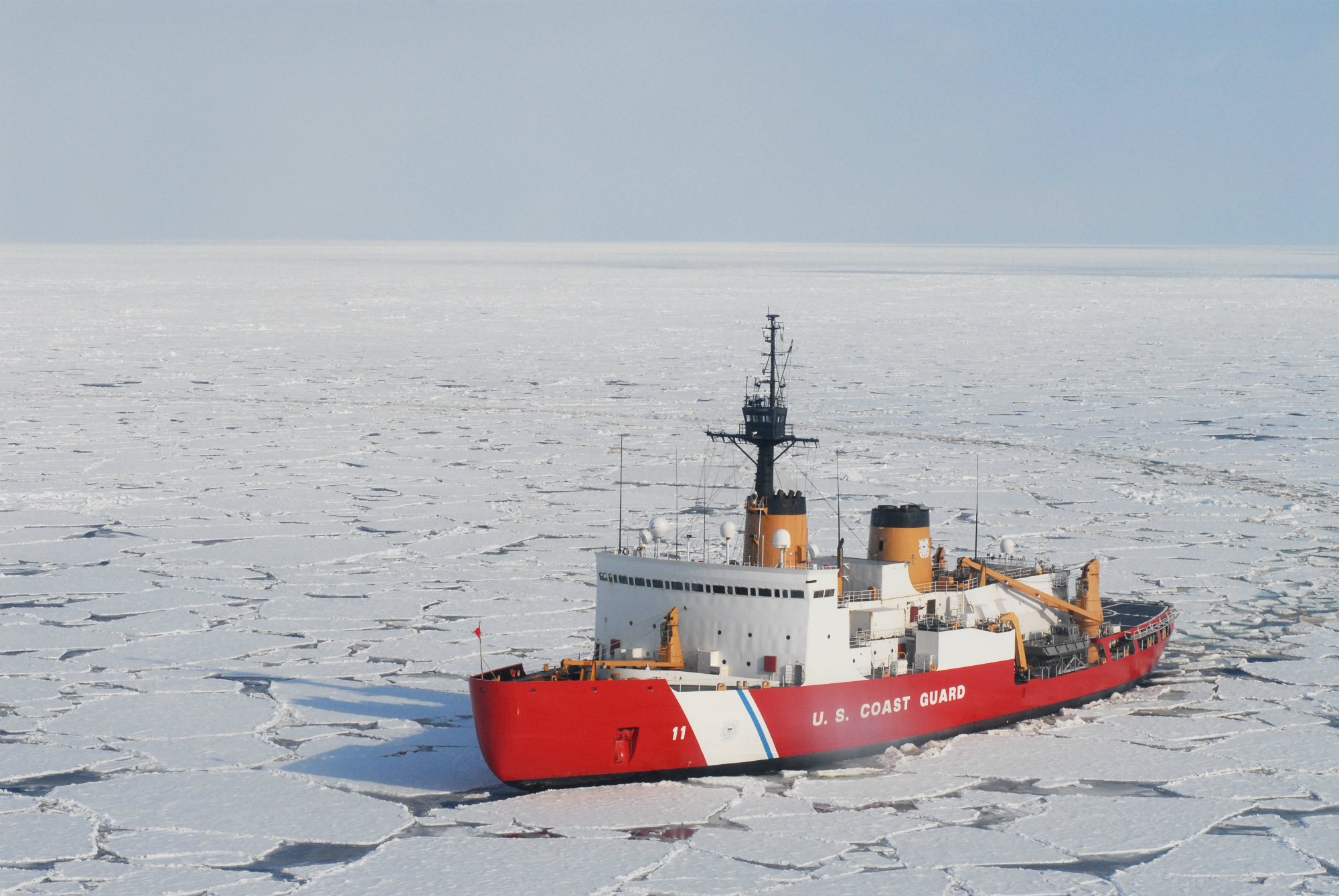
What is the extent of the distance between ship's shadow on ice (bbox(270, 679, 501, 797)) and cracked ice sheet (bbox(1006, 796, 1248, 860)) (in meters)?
4.00

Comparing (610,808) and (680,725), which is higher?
(680,725)

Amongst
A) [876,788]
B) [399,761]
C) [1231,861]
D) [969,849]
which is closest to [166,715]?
[399,761]

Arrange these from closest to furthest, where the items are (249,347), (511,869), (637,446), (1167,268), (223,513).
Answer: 1. (511,869)
2. (223,513)
3. (637,446)
4. (249,347)
5. (1167,268)

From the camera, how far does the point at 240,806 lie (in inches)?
404

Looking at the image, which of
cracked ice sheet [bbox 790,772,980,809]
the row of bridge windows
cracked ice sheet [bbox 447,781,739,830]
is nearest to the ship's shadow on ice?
cracked ice sheet [bbox 447,781,739,830]

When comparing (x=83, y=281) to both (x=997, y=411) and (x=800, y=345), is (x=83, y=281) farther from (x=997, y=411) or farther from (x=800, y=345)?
(x=997, y=411)

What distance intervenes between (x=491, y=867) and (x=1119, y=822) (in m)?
4.31

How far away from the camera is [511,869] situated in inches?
364

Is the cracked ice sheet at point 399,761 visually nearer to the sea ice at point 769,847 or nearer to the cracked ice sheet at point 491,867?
the cracked ice sheet at point 491,867

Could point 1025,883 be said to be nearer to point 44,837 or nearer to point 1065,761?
point 1065,761

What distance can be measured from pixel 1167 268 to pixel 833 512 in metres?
108

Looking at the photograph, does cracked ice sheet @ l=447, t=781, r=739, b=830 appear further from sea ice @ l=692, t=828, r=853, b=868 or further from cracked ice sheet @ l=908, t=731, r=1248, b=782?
cracked ice sheet @ l=908, t=731, r=1248, b=782

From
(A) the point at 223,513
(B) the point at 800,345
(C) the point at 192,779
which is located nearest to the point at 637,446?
(A) the point at 223,513

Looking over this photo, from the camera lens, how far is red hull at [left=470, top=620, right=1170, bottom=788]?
35.0 feet
